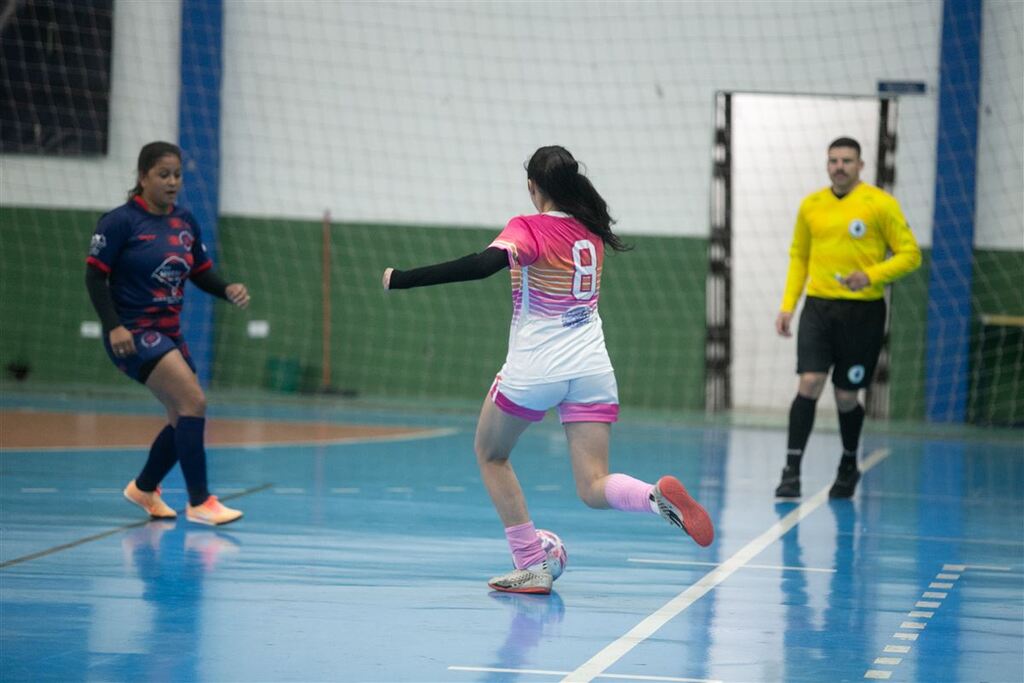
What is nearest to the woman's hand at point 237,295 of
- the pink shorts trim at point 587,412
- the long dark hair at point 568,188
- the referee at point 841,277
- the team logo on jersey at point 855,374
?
the long dark hair at point 568,188

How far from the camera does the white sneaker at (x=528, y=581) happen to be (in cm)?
509

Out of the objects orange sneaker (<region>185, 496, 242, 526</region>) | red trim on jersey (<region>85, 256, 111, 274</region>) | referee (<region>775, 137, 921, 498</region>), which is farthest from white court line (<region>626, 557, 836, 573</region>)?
red trim on jersey (<region>85, 256, 111, 274</region>)

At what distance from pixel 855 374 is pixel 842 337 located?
8.9 inches

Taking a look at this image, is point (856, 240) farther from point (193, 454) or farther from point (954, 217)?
point (954, 217)

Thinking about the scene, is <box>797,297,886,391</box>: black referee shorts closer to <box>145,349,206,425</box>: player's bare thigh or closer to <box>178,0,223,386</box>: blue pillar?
<box>145,349,206,425</box>: player's bare thigh

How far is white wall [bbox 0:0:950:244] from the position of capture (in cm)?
1466

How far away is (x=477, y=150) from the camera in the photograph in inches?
590

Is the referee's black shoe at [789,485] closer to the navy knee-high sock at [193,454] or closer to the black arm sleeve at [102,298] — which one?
the navy knee-high sock at [193,454]

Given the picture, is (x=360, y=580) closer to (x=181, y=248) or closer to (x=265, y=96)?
(x=181, y=248)

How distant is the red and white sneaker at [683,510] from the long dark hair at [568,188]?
870mm

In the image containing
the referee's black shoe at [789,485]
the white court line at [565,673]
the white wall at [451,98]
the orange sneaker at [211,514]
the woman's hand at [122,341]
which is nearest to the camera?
the white court line at [565,673]

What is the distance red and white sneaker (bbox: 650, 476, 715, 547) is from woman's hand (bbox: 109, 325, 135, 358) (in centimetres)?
269

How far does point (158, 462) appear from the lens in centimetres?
663

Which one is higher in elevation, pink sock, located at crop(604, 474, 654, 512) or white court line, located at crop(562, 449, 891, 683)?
pink sock, located at crop(604, 474, 654, 512)
